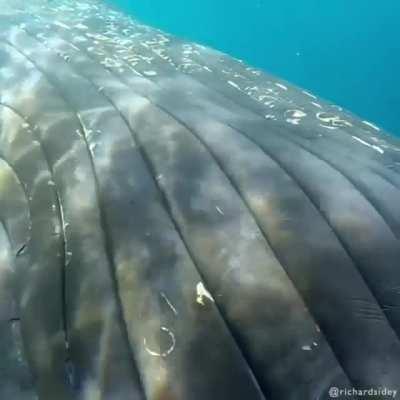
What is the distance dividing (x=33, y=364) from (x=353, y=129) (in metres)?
3.52

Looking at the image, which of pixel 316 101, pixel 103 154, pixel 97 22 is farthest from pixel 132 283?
pixel 97 22

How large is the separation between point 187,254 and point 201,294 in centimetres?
26

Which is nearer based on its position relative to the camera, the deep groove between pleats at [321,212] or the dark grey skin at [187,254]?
the dark grey skin at [187,254]

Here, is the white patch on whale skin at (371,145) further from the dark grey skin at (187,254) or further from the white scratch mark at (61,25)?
the white scratch mark at (61,25)

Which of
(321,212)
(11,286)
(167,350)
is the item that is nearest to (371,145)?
(321,212)

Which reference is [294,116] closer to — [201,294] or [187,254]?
[187,254]

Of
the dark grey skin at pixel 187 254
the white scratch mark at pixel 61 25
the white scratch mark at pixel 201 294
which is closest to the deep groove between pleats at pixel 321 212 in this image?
the dark grey skin at pixel 187 254

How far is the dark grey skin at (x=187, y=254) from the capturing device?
7.02 ft

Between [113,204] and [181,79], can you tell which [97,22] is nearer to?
[181,79]

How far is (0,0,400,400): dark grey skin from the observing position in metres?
2.14

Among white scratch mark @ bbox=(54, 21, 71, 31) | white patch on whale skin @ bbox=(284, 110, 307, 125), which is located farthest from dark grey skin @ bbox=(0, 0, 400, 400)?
white scratch mark @ bbox=(54, 21, 71, 31)

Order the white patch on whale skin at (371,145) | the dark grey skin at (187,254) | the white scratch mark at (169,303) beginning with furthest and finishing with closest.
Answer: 1. the white patch on whale skin at (371,145)
2. the white scratch mark at (169,303)
3. the dark grey skin at (187,254)

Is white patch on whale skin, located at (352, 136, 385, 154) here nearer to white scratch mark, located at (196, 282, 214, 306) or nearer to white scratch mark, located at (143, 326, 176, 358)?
white scratch mark, located at (196, 282, 214, 306)

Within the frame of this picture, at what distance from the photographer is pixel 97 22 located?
23.9ft
